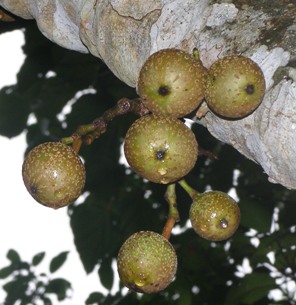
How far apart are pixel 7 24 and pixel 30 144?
0.77 meters

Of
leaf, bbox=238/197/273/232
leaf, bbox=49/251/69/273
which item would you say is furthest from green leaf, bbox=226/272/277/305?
leaf, bbox=49/251/69/273

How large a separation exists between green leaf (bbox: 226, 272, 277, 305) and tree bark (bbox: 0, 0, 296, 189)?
1.42m

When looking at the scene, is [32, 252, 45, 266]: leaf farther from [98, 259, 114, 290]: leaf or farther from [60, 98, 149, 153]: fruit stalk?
[60, 98, 149, 153]: fruit stalk

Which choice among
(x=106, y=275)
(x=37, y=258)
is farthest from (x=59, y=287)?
(x=106, y=275)

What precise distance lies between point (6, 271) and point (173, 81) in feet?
9.61

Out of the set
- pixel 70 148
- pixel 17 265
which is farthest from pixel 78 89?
pixel 70 148

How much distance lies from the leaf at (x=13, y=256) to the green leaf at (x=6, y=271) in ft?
0.15

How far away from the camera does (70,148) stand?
59.4 inches

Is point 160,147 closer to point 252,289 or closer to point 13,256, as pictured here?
point 252,289

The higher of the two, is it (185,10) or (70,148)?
(185,10)

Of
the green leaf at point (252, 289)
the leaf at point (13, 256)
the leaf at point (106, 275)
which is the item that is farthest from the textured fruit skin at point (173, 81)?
the leaf at point (13, 256)

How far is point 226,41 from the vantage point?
1.38 metres

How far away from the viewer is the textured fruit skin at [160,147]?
1.38 metres

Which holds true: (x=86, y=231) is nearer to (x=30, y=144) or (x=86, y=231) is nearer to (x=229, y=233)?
(x=30, y=144)
